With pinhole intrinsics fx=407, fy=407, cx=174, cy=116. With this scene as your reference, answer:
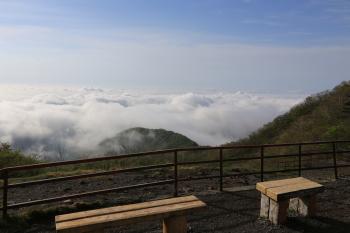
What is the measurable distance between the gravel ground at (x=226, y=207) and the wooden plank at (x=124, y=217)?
1.05 metres

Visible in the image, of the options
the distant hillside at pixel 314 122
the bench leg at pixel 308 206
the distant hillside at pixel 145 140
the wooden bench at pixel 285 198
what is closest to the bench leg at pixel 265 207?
the wooden bench at pixel 285 198

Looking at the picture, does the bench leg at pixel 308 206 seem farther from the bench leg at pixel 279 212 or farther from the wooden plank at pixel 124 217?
the wooden plank at pixel 124 217

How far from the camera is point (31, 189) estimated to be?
12430 mm

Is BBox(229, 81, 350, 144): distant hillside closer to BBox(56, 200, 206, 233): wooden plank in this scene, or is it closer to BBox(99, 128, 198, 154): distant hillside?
BBox(56, 200, 206, 233): wooden plank

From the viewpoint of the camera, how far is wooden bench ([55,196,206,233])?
5352 millimetres

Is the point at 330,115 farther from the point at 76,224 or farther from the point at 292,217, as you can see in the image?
the point at 76,224

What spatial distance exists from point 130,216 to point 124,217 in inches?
4.0

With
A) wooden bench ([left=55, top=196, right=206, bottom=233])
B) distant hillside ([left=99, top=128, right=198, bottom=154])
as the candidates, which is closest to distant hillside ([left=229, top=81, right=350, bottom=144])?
wooden bench ([left=55, top=196, right=206, bottom=233])

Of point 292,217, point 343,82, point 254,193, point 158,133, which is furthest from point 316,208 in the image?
point 158,133

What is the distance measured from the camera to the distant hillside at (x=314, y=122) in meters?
31.0

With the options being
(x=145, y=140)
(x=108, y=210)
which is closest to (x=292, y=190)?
(x=108, y=210)

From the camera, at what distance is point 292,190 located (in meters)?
7.50

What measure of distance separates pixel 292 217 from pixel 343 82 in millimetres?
44309

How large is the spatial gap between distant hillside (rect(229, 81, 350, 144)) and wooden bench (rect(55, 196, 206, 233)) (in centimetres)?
2320
